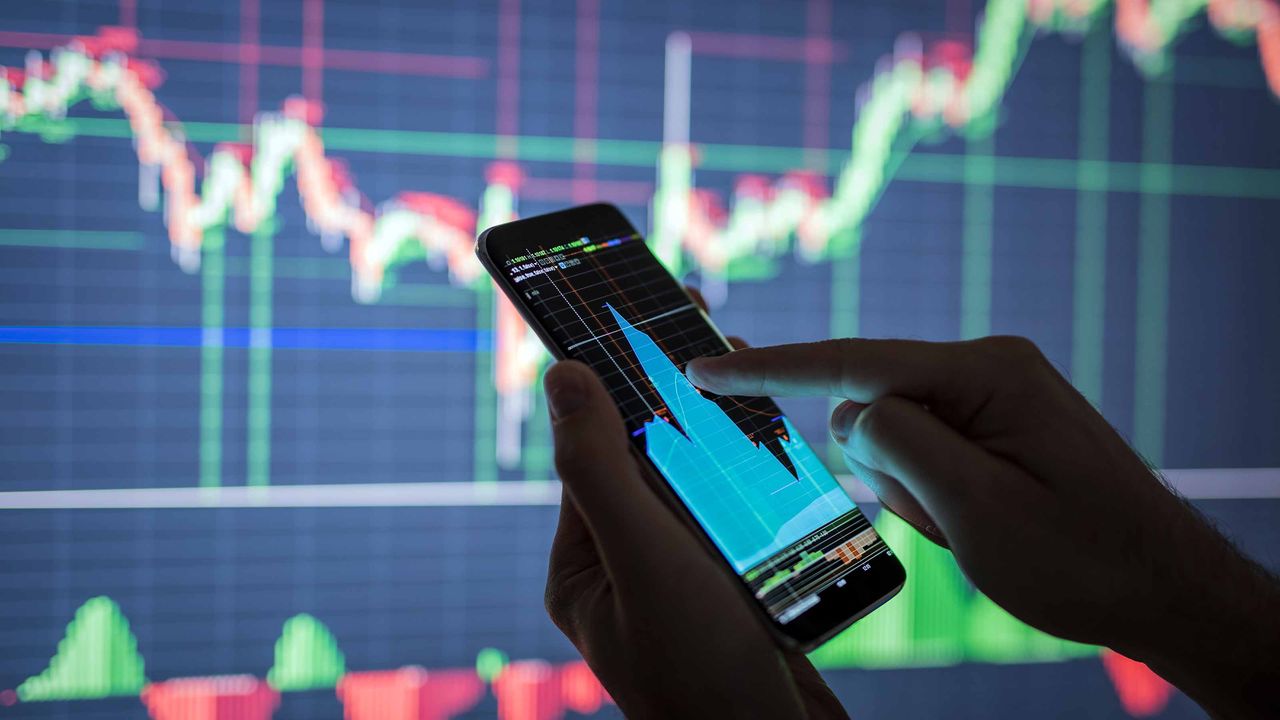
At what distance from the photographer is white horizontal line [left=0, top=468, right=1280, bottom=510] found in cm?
89

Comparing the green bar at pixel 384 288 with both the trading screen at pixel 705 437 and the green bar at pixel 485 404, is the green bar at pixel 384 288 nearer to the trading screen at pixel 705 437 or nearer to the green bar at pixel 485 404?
the green bar at pixel 485 404

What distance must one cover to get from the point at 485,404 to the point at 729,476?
1.46 ft

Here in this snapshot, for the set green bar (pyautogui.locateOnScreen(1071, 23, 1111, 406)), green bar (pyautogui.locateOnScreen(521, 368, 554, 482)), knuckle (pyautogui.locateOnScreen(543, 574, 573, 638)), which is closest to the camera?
knuckle (pyautogui.locateOnScreen(543, 574, 573, 638))

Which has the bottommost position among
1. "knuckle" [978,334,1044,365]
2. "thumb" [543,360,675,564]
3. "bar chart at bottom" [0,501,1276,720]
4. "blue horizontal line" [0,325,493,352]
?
"bar chart at bottom" [0,501,1276,720]

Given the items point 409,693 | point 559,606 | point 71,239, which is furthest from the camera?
point 409,693

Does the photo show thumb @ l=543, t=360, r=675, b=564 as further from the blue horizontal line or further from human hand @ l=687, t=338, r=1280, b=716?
the blue horizontal line

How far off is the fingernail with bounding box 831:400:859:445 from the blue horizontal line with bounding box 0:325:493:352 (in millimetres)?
496

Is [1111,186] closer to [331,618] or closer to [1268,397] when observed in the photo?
[1268,397]

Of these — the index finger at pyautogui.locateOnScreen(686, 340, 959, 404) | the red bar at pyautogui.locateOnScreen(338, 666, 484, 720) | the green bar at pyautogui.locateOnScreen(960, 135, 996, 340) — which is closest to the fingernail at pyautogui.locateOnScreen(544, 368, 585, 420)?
the index finger at pyautogui.locateOnScreen(686, 340, 959, 404)

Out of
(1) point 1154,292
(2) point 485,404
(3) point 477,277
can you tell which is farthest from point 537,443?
(1) point 1154,292

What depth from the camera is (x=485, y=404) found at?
963 mm

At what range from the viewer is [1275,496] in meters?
1.14

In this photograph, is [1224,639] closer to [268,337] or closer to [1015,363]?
[1015,363]

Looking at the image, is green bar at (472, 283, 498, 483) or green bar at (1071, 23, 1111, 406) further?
green bar at (1071, 23, 1111, 406)
